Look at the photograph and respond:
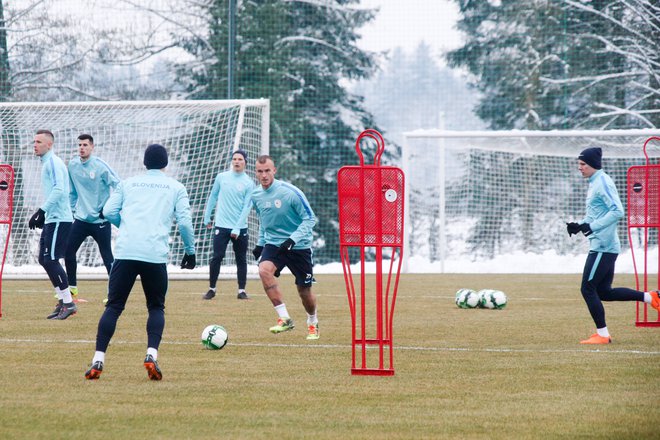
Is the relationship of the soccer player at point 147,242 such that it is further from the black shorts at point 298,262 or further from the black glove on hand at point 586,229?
the black glove on hand at point 586,229

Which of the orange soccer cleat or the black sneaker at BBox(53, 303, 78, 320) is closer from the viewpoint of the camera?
the orange soccer cleat

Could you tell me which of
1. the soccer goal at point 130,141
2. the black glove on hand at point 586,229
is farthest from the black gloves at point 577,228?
the soccer goal at point 130,141

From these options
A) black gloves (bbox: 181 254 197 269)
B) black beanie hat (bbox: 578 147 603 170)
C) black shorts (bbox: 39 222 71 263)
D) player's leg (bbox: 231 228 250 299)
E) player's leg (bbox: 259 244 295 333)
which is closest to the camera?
black gloves (bbox: 181 254 197 269)

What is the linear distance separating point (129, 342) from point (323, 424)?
15.3ft

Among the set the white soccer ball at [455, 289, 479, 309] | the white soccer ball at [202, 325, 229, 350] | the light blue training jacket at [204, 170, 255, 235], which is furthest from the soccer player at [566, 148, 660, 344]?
the light blue training jacket at [204, 170, 255, 235]

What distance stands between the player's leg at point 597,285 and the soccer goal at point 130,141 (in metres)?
10.6

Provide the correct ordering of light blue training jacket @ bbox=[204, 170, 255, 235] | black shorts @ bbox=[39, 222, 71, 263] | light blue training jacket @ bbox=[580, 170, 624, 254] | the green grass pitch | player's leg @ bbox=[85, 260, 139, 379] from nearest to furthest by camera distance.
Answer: the green grass pitch → player's leg @ bbox=[85, 260, 139, 379] → light blue training jacket @ bbox=[580, 170, 624, 254] → black shorts @ bbox=[39, 222, 71, 263] → light blue training jacket @ bbox=[204, 170, 255, 235]

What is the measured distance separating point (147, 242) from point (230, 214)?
8630 mm

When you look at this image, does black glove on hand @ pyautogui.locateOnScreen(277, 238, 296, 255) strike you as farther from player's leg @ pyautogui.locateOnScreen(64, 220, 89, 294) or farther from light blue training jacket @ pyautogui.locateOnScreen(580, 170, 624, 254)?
player's leg @ pyautogui.locateOnScreen(64, 220, 89, 294)

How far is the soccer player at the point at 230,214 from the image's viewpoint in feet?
55.0

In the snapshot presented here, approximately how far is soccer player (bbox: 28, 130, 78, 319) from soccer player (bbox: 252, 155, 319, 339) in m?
2.71

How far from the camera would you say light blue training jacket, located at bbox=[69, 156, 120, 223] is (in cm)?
1470

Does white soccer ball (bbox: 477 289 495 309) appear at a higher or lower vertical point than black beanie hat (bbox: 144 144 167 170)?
lower

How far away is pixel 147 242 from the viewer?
8.41 meters
